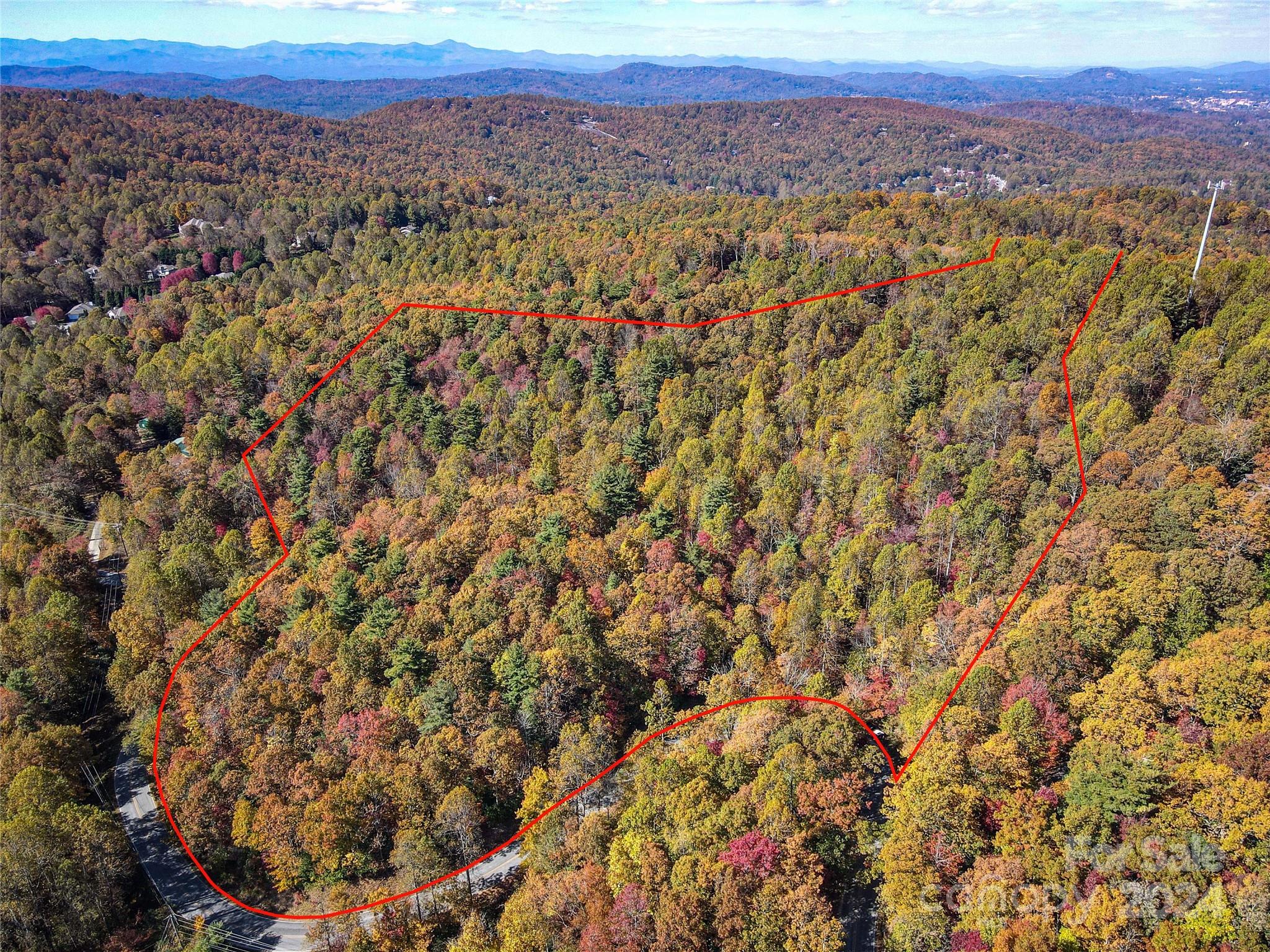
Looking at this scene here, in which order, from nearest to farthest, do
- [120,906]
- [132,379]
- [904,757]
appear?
[904,757], [120,906], [132,379]

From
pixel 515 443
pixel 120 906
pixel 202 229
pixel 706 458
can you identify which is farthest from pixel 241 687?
pixel 202 229

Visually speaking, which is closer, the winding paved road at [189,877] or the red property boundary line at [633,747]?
the red property boundary line at [633,747]

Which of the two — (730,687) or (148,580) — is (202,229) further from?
(730,687)

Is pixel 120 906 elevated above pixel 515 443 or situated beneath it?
situated beneath

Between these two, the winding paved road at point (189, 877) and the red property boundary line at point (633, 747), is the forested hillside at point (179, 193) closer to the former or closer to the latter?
the red property boundary line at point (633, 747)

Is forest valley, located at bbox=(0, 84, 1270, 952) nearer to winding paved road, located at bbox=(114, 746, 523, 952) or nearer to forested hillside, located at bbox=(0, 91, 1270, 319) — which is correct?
winding paved road, located at bbox=(114, 746, 523, 952)

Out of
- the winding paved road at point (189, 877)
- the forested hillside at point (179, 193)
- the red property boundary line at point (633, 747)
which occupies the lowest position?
the winding paved road at point (189, 877)

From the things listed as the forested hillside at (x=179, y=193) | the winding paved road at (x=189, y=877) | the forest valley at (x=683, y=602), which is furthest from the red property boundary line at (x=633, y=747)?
the forested hillside at (x=179, y=193)

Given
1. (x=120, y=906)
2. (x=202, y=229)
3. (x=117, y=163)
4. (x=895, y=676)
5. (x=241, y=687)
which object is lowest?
(x=120, y=906)

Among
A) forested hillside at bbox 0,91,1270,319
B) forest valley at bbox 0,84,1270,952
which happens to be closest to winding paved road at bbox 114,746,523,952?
forest valley at bbox 0,84,1270,952
